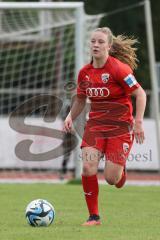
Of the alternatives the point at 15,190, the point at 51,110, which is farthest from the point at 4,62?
the point at 15,190

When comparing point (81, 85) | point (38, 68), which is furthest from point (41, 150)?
point (81, 85)

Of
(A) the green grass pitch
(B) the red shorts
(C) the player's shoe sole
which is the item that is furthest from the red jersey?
(A) the green grass pitch

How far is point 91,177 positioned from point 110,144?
423 mm

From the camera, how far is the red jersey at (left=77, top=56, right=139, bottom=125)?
29.3 feet

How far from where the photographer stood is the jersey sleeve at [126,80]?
8891mm

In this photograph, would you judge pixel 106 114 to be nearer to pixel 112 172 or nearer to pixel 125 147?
pixel 125 147

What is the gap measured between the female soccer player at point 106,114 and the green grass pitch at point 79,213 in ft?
1.62

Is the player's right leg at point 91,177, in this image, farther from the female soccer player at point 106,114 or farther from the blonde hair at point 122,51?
the blonde hair at point 122,51

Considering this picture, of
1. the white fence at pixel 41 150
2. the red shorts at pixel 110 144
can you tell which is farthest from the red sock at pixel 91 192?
the white fence at pixel 41 150

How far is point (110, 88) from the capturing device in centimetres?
895

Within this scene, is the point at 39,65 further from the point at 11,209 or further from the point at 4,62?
the point at 11,209

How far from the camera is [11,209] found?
10.8 metres

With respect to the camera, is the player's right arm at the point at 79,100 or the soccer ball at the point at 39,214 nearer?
the soccer ball at the point at 39,214

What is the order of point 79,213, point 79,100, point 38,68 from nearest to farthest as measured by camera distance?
point 79,100
point 79,213
point 38,68
